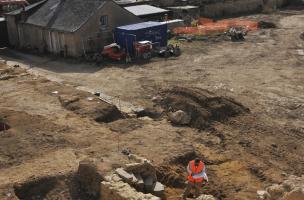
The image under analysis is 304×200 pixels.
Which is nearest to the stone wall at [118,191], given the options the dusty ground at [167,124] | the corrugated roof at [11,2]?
the dusty ground at [167,124]

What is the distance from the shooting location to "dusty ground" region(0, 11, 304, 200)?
664 inches

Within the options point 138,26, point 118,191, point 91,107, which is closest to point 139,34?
point 138,26

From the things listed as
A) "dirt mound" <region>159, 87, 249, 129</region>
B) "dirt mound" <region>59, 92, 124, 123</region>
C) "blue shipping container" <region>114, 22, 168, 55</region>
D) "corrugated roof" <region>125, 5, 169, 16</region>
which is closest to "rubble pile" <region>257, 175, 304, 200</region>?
"dirt mound" <region>159, 87, 249, 129</region>

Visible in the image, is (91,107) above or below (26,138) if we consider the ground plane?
below

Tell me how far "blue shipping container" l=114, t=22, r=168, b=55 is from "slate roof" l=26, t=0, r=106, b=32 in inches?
96.1

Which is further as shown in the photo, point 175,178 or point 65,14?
point 65,14

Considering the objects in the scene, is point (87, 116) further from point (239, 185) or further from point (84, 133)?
point (239, 185)

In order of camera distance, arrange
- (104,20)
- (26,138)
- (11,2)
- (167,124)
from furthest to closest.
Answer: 1. (11,2)
2. (104,20)
3. (167,124)
4. (26,138)

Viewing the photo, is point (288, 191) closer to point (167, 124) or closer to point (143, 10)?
point (167, 124)

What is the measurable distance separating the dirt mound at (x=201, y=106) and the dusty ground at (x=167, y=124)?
1.68ft

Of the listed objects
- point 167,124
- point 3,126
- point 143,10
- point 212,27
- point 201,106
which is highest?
point 143,10

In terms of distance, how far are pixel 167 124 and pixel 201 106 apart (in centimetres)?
229

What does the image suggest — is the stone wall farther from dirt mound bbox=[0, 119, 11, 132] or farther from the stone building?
the stone building

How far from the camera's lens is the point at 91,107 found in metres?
22.9
